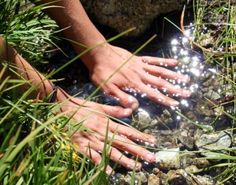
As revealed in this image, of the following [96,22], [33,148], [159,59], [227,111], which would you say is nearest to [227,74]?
[227,111]

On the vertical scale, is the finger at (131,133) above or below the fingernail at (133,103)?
below

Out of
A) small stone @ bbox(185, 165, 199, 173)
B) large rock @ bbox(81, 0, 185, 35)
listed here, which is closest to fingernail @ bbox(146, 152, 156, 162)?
small stone @ bbox(185, 165, 199, 173)

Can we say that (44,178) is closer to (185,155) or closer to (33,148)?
(33,148)

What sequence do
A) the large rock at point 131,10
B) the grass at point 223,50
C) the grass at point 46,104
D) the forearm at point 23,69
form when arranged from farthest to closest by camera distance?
the large rock at point 131,10
the grass at point 223,50
the forearm at point 23,69
the grass at point 46,104

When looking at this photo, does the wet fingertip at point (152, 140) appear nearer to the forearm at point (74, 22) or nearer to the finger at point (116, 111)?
the finger at point (116, 111)

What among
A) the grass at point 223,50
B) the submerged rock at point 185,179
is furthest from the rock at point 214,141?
the submerged rock at point 185,179

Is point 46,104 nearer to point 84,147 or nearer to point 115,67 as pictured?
point 84,147

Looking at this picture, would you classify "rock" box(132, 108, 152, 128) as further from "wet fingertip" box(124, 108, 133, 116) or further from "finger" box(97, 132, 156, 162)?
"finger" box(97, 132, 156, 162)
